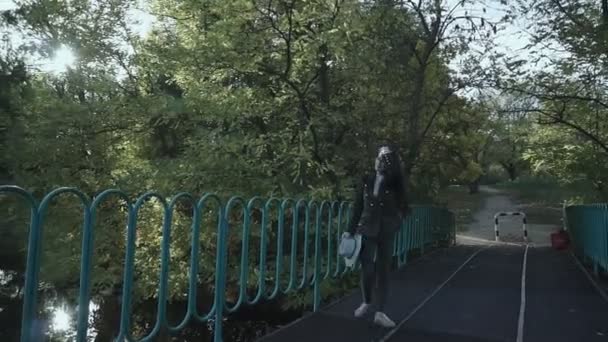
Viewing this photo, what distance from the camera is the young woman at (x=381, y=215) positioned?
15.6ft

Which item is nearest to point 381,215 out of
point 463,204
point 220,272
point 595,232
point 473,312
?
point 220,272

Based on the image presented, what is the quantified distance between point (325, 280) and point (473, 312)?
2131 millimetres

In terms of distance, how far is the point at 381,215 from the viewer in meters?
4.79

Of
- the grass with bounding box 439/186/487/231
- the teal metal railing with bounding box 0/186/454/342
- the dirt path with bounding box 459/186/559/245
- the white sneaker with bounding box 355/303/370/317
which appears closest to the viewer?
the teal metal railing with bounding box 0/186/454/342

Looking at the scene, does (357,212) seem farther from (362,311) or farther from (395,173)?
(362,311)

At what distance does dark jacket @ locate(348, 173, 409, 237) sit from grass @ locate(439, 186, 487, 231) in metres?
26.1

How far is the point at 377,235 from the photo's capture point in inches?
188

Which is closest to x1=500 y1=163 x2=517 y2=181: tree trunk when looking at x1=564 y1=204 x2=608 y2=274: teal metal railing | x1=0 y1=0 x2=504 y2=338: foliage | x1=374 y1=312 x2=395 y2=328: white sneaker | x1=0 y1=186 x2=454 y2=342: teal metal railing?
x1=0 y1=0 x2=504 y2=338: foliage

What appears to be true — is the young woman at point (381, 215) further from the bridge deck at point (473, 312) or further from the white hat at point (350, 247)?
the bridge deck at point (473, 312)

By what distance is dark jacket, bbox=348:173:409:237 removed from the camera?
15.6 ft

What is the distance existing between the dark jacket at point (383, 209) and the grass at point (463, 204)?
26.1m

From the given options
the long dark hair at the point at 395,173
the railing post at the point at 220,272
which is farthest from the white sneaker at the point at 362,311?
the railing post at the point at 220,272

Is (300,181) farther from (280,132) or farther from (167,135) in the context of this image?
(167,135)

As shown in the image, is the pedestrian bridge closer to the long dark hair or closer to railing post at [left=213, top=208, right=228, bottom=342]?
railing post at [left=213, top=208, right=228, bottom=342]
